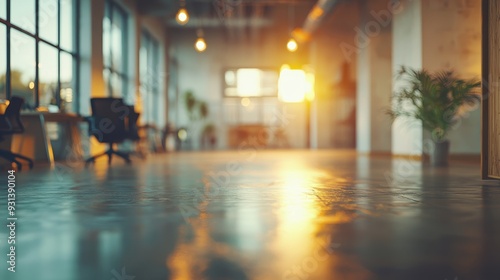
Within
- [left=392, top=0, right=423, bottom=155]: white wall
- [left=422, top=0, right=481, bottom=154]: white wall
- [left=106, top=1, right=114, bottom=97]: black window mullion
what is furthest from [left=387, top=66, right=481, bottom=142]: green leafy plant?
[left=106, top=1, right=114, bottom=97]: black window mullion

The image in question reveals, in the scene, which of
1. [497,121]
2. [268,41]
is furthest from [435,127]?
[268,41]

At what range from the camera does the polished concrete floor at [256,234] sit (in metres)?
1.81

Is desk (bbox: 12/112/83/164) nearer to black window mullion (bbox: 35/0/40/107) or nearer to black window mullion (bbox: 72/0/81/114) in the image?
black window mullion (bbox: 35/0/40/107)

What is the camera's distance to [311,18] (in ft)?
46.3

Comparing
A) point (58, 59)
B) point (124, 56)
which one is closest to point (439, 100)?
point (58, 59)

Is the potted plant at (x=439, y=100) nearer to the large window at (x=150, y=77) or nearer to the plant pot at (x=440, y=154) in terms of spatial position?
the plant pot at (x=440, y=154)

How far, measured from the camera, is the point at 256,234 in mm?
2479

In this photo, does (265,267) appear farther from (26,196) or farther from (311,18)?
(311,18)

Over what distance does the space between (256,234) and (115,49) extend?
1143 cm

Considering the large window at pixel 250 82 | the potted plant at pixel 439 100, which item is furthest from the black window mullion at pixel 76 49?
the large window at pixel 250 82

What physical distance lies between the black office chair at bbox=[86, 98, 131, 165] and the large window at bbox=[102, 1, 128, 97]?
10.8 feet
